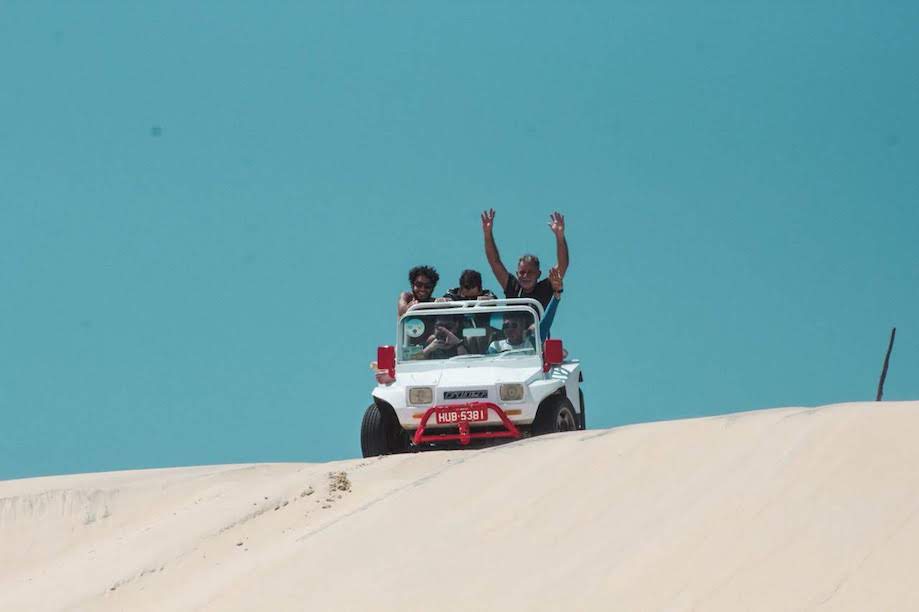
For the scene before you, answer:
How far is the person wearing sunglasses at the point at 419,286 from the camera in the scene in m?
14.8

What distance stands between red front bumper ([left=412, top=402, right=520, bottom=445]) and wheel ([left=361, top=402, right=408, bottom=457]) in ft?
1.14

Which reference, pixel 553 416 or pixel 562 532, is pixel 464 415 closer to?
pixel 553 416

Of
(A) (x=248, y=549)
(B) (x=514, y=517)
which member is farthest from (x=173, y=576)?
(B) (x=514, y=517)

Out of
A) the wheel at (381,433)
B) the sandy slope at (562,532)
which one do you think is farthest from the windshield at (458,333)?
the sandy slope at (562,532)

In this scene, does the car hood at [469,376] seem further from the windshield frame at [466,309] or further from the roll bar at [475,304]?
the roll bar at [475,304]

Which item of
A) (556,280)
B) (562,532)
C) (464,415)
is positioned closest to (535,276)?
(556,280)

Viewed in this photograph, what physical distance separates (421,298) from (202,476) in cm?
275

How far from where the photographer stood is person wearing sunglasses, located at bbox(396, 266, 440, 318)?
14797 millimetres

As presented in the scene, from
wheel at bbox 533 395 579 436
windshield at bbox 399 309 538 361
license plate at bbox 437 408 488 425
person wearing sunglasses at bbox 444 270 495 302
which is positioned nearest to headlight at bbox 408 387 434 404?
license plate at bbox 437 408 488 425

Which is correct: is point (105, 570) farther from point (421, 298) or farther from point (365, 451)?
point (421, 298)

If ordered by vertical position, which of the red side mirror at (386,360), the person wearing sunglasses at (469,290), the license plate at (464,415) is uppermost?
the person wearing sunglasses at (469,290)

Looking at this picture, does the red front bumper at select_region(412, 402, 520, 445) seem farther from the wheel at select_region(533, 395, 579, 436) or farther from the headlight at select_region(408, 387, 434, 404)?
the wheel at select_region(533, 395, 579, 436)

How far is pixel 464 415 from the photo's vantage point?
535 inches

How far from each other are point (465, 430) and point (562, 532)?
4028 mm
